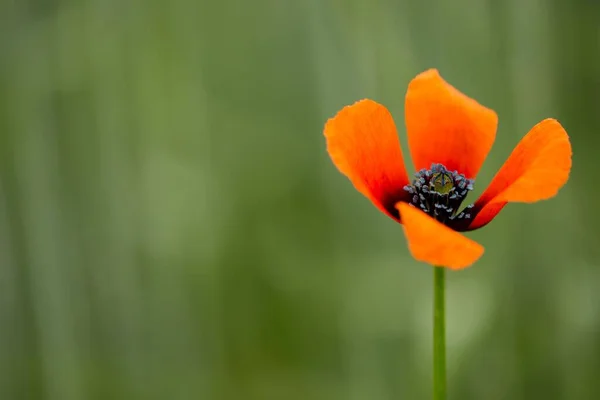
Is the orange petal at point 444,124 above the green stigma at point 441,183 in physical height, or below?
above

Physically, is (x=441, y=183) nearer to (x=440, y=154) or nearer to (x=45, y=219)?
(x=440, y=154)

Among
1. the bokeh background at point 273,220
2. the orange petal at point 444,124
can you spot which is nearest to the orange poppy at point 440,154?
the orange petal at point 444,124

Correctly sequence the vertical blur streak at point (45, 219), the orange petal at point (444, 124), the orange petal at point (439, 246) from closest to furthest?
the orange petal at point (439, 246) → the orange petal at point (444, 124) → the vertical blur streak at point (45, 219)

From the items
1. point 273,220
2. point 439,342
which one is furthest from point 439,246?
point 273,220

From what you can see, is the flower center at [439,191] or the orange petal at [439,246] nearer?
the orange petal at [439,246]

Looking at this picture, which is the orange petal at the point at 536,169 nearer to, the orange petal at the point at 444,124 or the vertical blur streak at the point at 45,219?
the orange petal at the point at 444,124

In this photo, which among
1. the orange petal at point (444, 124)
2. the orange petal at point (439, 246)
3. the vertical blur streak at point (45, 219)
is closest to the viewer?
the orange petal at point (439, 246)

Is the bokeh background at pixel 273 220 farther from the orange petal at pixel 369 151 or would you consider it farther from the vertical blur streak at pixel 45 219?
the orange petal at pixel 369 151
